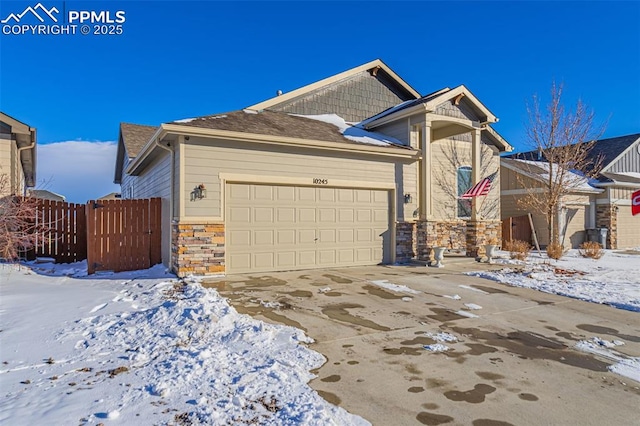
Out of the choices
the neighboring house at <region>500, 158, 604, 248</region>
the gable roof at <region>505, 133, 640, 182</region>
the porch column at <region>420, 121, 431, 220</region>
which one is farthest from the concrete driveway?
the gable roof at <region>505, 133, 640, 182</region>

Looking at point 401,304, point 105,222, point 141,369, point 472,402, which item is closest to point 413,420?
point 472,402

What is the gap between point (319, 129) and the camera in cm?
1181

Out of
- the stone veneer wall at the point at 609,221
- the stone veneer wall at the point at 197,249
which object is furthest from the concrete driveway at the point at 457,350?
the stone veneer wall at the point at 609,221

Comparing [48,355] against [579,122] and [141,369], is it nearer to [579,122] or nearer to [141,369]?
[141,369]

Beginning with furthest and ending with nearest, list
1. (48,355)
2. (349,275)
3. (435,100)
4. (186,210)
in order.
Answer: (435,100) → (349,275) → (186,210) → (48,355)

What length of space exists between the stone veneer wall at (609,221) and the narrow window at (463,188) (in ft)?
29.8

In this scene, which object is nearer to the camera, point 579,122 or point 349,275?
point 349,275

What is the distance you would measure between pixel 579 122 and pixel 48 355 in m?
18.5

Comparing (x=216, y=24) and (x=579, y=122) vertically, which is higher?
(x=216, y=24)

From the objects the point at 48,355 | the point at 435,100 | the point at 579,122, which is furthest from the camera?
the point at 579,122

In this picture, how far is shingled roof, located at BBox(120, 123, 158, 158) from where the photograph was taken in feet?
54.6

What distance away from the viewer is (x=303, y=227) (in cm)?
1005

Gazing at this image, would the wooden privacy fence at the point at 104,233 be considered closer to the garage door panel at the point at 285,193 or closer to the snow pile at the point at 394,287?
the garage door panel at the point at 285,193

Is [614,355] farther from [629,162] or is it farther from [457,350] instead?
[629,162]
